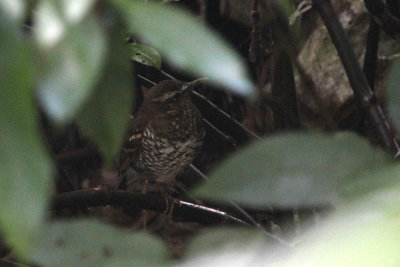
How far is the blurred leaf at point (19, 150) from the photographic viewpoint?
0.53 m

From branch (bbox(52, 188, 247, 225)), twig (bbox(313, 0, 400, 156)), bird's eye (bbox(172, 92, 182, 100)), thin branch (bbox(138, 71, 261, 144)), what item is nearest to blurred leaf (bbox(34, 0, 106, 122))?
twig (bbox(313, 0, 400, 156))

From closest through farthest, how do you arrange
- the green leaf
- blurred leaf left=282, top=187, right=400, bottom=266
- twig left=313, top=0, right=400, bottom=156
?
blurred leaf left=282, top=187, right=400, bottom=266
the green leaf
twig left=313, top=0, right=400, bottom=156

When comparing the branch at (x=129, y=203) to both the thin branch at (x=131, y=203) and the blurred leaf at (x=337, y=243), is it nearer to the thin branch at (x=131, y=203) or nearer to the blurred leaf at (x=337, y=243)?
the thin branch at (x=131, y=203)

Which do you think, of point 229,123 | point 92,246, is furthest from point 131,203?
point 92,246

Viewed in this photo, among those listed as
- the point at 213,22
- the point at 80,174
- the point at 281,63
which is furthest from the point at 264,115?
the point at 80,174

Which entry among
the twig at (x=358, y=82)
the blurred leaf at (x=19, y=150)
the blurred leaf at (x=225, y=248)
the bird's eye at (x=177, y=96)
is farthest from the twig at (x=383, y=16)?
the bird's eye at (x=177, y=96)

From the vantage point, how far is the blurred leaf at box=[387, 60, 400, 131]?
69 cm

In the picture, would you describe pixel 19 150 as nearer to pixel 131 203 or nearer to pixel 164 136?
pixel 131 203

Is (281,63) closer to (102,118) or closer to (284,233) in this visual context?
(284,233)

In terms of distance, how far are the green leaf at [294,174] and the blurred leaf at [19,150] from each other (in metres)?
0.13

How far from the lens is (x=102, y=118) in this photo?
0.63 metres

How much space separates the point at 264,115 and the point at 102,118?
160 centimetres

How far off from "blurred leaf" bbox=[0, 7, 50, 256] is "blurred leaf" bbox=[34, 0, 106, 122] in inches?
0.6

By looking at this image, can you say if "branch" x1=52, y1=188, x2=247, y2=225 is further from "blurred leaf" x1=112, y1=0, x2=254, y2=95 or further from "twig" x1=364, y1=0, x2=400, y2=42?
"blurred leaf" x1=112, y1=0, x2=254, y2=95
